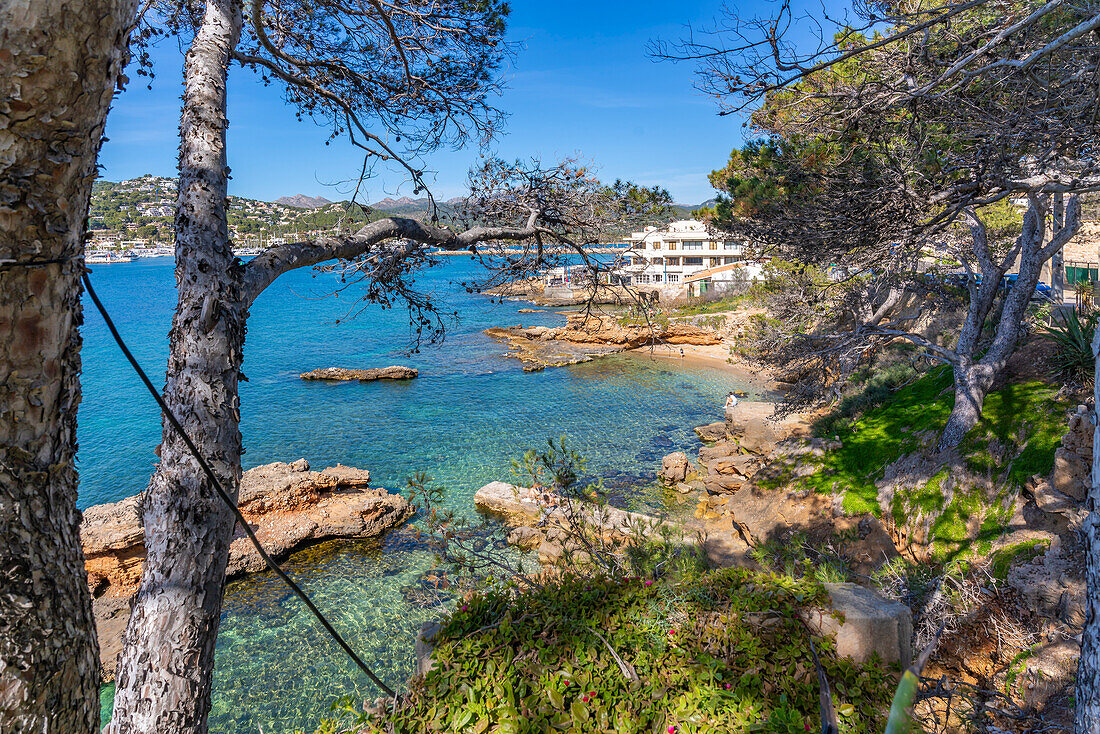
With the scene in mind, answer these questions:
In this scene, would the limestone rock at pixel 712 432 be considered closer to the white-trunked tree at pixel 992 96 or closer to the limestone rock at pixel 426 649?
the white-trunked tree at pixel 992 96

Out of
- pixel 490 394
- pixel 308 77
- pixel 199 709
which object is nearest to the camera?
pixel 199 709

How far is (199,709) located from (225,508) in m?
0.88

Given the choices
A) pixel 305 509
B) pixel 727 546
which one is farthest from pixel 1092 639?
pixel 305 509

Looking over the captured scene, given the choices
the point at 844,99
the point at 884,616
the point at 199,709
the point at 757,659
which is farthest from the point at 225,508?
the point at 844,99

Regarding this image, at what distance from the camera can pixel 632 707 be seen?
2951 mm

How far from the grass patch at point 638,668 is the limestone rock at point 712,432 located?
49.3ft

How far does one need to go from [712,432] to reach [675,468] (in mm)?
4453

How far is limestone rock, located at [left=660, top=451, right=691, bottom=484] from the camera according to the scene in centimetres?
1460

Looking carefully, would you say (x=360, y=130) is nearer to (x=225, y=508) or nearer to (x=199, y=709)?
(x=225, y=508)

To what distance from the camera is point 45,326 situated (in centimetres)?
129

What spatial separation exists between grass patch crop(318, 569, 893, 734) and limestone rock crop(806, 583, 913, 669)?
10cm

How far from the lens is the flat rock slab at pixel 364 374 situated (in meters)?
28.3

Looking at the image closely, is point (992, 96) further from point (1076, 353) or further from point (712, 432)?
point (712, 432)

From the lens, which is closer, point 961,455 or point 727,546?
point 961,455
